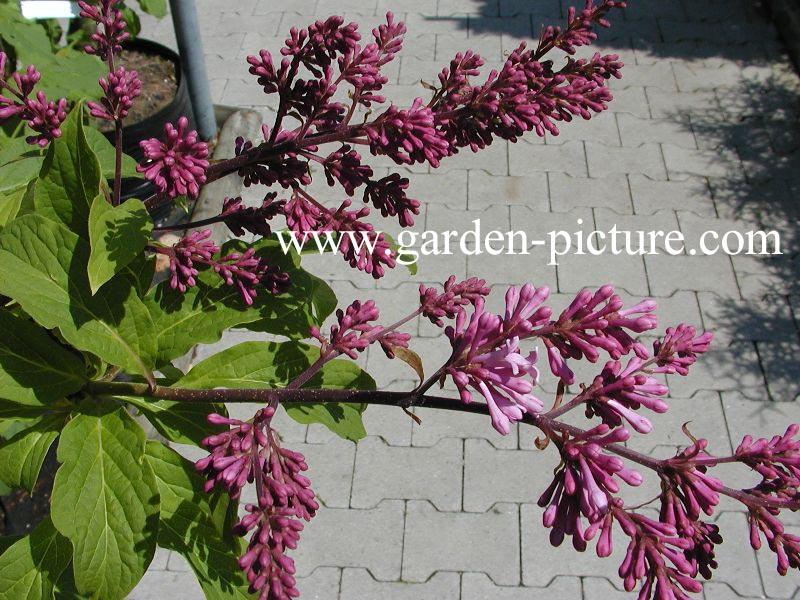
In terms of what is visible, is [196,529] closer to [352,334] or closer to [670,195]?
[352,334]

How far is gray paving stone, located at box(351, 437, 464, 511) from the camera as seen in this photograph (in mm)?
3773

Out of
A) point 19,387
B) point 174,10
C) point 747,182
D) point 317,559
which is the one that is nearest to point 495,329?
point 19,387

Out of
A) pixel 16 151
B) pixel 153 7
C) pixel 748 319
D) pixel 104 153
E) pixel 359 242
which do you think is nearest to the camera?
pixel 359 242

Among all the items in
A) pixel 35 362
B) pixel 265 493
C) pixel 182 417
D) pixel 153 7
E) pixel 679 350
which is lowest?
pixel 153 7

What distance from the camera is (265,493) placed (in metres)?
1.29

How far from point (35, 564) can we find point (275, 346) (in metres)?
0.62

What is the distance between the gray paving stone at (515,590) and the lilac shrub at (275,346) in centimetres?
199

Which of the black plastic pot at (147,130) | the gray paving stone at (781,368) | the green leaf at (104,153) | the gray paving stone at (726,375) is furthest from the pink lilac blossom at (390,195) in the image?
the gray paving stone at (781,368)

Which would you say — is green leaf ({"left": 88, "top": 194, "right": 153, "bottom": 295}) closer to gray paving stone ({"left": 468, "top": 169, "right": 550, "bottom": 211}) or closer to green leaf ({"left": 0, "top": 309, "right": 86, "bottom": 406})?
green leaf ({"left": 0, "top": 309, "right": 86, "bottom": 406})

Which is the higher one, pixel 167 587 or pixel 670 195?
pixel 670 195

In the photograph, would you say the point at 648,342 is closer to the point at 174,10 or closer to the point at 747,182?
the point at 747,182

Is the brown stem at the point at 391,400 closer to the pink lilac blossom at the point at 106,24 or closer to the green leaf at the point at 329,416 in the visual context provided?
the green leaf at the point at 329,416

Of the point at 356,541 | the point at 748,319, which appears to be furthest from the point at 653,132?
the point at 356,541

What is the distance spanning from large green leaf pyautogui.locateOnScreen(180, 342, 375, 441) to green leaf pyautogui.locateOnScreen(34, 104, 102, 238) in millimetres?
373
